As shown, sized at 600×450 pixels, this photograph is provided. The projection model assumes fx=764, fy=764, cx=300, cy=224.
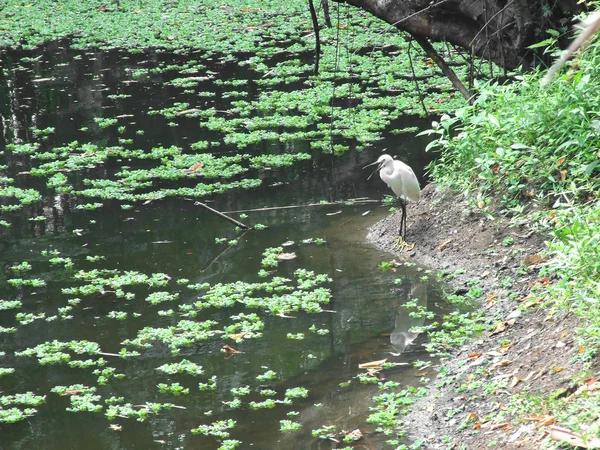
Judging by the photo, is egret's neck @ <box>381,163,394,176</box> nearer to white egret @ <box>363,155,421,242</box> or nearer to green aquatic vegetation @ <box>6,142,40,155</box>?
white egret @ <box>363,155,421,242</box>

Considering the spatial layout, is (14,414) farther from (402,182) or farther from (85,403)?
(402,182)

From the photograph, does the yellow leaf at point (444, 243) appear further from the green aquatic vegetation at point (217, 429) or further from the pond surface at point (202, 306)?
the green aquatic vegetation at point (217, 429)

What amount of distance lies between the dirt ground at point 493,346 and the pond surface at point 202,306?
30cm

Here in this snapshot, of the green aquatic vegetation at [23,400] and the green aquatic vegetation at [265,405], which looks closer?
the green aquatic vegetation at [265,405]

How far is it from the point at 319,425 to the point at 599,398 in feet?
5.47

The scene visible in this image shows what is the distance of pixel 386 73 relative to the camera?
12.0 meters

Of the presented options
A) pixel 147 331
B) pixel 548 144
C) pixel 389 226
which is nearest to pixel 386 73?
pixel 389 226

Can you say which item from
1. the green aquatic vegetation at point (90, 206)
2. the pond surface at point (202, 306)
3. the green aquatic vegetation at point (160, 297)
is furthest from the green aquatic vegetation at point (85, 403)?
the green aquatic vegetation at point (90, 206)

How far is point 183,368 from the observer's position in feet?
16.4

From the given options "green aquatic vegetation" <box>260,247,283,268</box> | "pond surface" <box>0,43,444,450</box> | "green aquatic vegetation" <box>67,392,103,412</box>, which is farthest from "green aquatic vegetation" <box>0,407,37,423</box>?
"green aquatic vegetation" <box>260,247,283,268</box>

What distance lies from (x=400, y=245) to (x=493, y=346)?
2.00m

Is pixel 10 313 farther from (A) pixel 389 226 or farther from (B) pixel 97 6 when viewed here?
(B) pixel 97 6

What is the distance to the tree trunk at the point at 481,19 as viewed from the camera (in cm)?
594

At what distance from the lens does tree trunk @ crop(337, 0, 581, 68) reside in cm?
594
